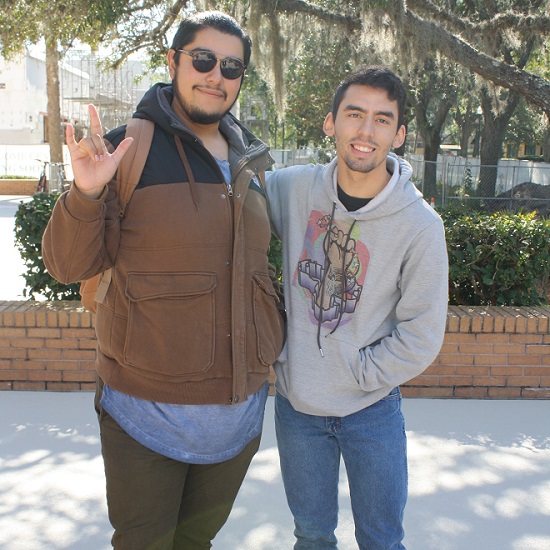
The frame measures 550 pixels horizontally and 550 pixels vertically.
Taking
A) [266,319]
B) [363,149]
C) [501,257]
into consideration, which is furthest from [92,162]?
[501,257]

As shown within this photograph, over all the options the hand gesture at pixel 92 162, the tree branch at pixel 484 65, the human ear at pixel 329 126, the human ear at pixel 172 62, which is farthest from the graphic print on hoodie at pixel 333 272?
the tree branch at pixel 484 65

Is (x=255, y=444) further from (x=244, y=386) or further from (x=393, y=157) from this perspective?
(x=393, y=157)

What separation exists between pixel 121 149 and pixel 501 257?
3641 millimetres

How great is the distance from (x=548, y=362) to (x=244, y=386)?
3.28m

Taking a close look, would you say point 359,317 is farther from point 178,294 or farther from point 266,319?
point 178,294

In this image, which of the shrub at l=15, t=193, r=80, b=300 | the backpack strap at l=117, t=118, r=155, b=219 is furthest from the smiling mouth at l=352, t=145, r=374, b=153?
the shrub at l=15, t=193, r=80, b=300

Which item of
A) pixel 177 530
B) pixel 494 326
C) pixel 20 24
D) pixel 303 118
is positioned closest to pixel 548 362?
pixel 494 326

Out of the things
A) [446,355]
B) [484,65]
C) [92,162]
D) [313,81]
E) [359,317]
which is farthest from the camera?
[313,81]

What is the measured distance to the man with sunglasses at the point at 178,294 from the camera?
1.93 meters

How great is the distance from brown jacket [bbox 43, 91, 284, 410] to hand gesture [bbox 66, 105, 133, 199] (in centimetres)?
6

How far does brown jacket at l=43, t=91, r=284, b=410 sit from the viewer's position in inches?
76.0

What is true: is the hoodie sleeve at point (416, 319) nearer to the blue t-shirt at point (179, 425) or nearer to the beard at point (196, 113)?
the blue t-shirt at point (179, 425)

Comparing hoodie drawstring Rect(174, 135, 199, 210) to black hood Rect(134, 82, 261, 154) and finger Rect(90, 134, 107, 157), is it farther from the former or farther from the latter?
finger Rect(90, 134, 107, 157)

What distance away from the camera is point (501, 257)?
4.90m
